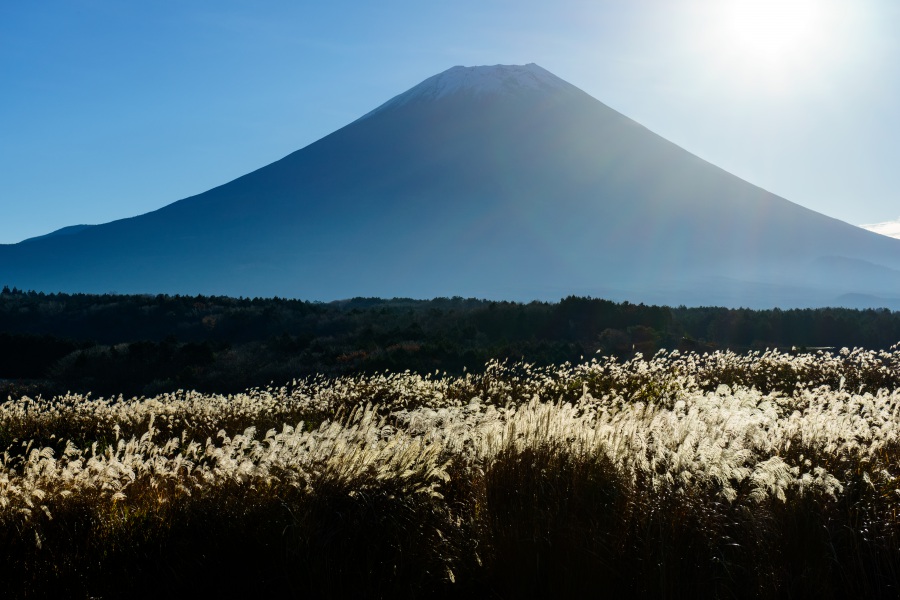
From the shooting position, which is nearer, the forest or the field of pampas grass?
the field of pampas grass

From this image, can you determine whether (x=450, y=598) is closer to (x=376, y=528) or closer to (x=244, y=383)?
(x=376, y=528)

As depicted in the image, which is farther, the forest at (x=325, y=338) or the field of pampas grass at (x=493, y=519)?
the forest at (x=325, y=338)

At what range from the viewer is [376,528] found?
406cm

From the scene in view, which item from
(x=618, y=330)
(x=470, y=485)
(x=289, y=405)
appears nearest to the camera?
(x=470, y=485)

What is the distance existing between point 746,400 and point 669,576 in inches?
136

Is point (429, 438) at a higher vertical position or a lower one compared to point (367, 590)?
higher

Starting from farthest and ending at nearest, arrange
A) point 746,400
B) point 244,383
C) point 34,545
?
point 244,383
point 746,400
point 34,545

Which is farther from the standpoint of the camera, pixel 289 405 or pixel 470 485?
pixel 289 405

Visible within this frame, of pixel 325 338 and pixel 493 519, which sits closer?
pixel 493 519

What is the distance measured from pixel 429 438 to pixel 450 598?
1575 millimetres

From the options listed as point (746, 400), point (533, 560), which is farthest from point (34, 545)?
point (746, 400)

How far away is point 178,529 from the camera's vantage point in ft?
13.3

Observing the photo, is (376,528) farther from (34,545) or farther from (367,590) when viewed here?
(34,545)

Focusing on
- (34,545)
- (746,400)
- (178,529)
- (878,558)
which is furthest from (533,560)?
(746,400)
